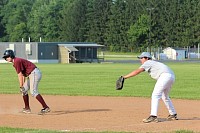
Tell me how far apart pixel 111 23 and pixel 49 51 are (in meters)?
43.2

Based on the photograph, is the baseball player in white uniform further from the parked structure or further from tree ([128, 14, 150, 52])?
tree ([128, 14, 150, 52])

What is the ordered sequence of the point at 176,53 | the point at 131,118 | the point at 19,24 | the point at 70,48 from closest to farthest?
the point at 131,118
the point at 70,48
the point at 176,53
the point at 19,24

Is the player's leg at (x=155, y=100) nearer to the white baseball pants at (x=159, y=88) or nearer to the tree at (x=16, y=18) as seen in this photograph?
the white baseball pants at (x=159, y=88)

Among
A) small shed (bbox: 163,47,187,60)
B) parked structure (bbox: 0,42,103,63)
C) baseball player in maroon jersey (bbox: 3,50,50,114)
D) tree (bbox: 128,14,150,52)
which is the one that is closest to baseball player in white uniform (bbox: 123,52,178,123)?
baseball player in maroon jersey (bbox: 3,50,50,114)

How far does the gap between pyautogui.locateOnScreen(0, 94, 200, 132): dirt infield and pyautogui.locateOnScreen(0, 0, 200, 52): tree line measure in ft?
292

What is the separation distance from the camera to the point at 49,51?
261 feet

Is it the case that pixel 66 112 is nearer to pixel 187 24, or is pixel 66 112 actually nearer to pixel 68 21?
pixel 187 24

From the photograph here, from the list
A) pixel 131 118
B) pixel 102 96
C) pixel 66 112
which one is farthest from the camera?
pixel 102 96

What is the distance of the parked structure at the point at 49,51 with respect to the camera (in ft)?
256

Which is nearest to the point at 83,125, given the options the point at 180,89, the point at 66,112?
the point at 66,112

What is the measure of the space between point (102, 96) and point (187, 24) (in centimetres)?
8982

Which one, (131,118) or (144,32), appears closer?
(131,118)

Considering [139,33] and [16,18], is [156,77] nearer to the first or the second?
[139,33]

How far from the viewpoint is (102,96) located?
74.8 ft
